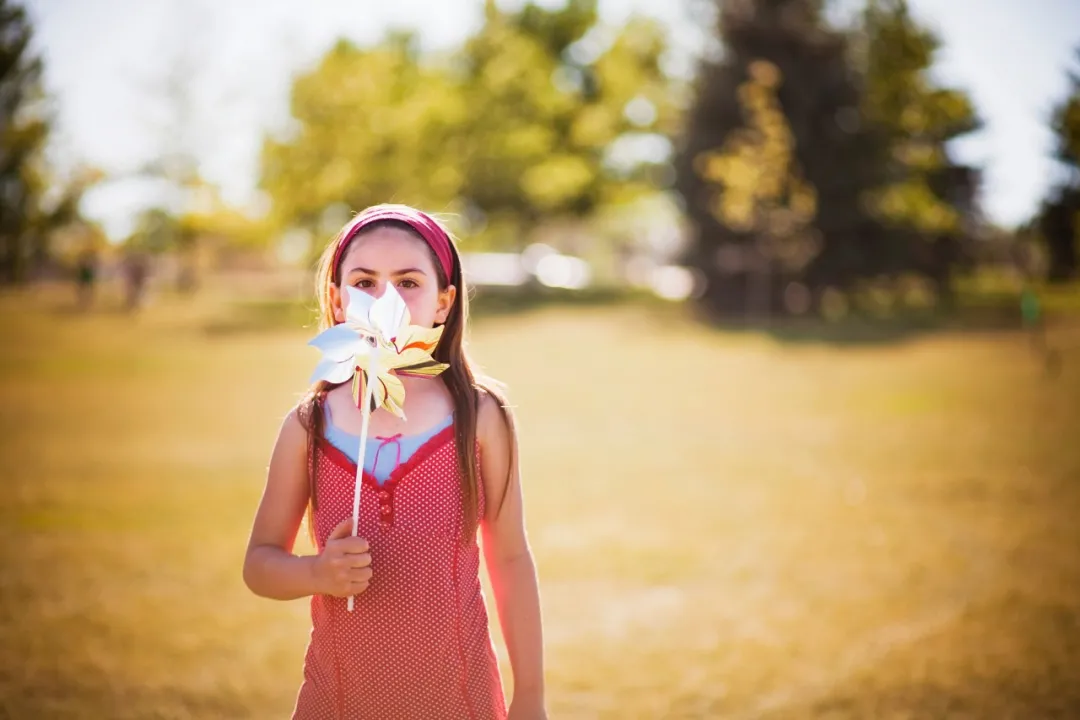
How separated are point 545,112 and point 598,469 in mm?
37438

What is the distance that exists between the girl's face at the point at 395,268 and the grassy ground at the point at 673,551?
2.93 metres

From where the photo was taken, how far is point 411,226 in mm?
2102

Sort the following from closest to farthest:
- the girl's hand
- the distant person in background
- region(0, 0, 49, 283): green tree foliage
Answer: the girl's hand < region(0, 0, 49, 283): green tree foliage < the distant person in background

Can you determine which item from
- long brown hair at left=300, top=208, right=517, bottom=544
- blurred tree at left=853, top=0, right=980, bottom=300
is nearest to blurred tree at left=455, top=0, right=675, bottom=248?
blurred tree at left=853, top=0, right=980, bottom=300

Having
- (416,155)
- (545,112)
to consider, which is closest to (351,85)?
(416,155)

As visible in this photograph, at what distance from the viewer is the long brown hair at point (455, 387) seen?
6.86 feet

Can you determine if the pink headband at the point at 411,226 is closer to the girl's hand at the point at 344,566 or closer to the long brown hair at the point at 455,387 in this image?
the long brown hair at the point at 455,387

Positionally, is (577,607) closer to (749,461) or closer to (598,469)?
(598,469)

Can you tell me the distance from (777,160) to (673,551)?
83.3 feet

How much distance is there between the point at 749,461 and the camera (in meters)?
10.1

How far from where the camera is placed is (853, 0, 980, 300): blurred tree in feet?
117

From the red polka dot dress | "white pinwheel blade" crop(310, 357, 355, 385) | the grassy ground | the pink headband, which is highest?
the pink headband

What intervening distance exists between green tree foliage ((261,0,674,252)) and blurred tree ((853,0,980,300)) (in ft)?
30.0

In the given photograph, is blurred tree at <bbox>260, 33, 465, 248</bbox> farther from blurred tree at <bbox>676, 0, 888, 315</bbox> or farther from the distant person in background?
blurred tree at <bbox>676, 0, 888, 315</bbox>
